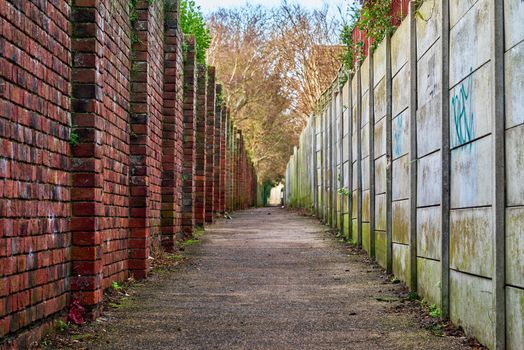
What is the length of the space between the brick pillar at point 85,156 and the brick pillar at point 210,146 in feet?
41.1

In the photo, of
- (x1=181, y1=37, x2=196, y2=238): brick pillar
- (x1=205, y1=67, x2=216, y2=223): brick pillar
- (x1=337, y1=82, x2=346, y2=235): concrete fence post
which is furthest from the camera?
(x1=205, y1=67, x2=216, y2=223): brick pillar

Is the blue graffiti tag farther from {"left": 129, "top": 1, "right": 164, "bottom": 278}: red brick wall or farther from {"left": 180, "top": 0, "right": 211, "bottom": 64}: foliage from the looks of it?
{"left": 180, "top": 0, "right": 211, "bottom": 64}: foliage

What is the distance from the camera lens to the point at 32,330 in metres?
4.51

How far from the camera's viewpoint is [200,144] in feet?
52.0

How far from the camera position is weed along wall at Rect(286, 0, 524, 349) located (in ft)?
13.4

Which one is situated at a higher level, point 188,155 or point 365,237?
point 188,155

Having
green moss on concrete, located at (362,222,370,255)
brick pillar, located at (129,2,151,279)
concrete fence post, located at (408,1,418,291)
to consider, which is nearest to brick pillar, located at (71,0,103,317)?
brick pillar, located at (129,2,151,279)

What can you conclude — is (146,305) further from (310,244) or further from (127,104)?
(310,244)

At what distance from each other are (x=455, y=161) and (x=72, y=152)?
8.53 feet

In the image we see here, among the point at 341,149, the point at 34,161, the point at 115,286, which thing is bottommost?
the point at 115,286

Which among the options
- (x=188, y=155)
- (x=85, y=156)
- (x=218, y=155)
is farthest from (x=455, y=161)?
(x=218, y=155)

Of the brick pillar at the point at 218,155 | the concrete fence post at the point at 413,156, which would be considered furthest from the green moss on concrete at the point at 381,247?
the brick pillar at the point at 218,155

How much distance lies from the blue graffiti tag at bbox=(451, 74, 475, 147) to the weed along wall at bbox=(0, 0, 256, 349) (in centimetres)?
245

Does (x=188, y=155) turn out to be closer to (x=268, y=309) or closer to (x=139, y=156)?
(x=139, y=156)
